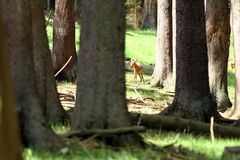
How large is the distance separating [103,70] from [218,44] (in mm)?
9868

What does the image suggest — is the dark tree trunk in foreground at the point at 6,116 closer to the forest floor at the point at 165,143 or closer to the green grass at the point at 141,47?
the forest floor at the point at 165,143

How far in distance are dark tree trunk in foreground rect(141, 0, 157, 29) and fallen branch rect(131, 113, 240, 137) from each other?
3454 centimetres

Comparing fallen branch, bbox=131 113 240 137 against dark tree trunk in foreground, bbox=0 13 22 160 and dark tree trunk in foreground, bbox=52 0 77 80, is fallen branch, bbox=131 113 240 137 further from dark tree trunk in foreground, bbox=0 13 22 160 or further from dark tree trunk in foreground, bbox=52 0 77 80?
dark tree trunk in foreground, bbox=52 0 77 80

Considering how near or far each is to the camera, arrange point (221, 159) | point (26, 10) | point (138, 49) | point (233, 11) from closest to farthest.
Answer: point (26, 10) → point (221, 159) → point (233, 11) → point (138, 49)

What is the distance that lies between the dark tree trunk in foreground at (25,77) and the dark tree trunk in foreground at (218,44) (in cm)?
1038

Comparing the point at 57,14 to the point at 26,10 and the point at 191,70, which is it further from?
the point at 26,10

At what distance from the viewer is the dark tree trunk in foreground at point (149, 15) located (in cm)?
4666

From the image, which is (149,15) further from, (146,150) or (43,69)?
(146,150)

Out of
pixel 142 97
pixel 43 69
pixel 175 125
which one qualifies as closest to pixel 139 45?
pixel 142 97

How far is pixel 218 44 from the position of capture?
18234 millimetres

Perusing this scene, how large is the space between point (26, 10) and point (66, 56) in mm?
13348

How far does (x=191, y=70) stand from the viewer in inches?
549

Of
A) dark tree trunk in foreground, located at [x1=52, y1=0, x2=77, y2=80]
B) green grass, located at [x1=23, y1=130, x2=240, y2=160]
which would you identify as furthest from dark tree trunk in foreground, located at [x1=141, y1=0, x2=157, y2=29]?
green grass, located at [x1=23, y1=130, x2=240, y2=160]

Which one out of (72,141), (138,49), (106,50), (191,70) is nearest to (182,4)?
(191,70)
